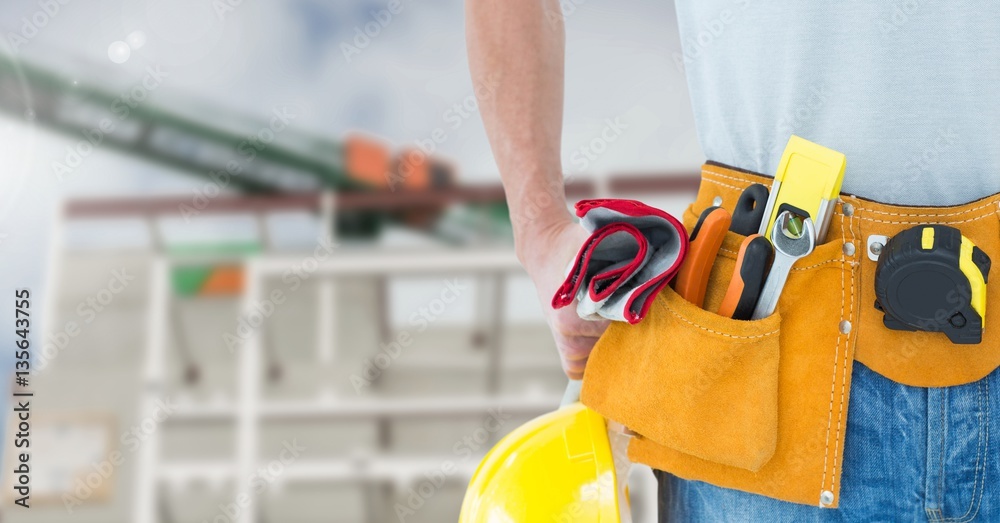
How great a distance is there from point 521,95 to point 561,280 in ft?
0.71

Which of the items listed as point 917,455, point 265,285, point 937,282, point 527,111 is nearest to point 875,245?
point 937,282

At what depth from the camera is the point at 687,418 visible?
2.13 feet

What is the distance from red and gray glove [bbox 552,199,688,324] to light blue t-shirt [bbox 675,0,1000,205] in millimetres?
113

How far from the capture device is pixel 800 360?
2.09 ft

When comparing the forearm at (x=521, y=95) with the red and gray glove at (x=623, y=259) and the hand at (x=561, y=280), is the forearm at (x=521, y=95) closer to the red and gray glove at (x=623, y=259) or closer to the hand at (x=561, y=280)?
the hand at (x=561, y=280)

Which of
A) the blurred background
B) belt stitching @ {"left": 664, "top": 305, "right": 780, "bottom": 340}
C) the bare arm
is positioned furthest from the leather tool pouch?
the blurred background

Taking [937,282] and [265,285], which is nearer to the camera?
[937,282]

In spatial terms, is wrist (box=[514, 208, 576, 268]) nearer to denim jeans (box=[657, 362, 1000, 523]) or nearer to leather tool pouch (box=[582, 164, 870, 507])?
leather tool pouch (box=[582, 164, 870, 507])

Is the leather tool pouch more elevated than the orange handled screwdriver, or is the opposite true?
the orange handled screwdriver

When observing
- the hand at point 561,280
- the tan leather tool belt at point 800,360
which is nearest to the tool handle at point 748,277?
the tan leather tool belt at point 800,360

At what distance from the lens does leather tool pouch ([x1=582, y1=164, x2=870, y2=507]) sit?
2.05ft

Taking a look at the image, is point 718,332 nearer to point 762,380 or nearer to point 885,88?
point 762,380

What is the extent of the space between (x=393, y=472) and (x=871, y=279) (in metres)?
3.22

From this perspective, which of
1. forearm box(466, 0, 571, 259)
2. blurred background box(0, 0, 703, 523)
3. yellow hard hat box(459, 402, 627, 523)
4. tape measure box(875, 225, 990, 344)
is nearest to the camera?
tape measure box(875, 225, 990, 344)
